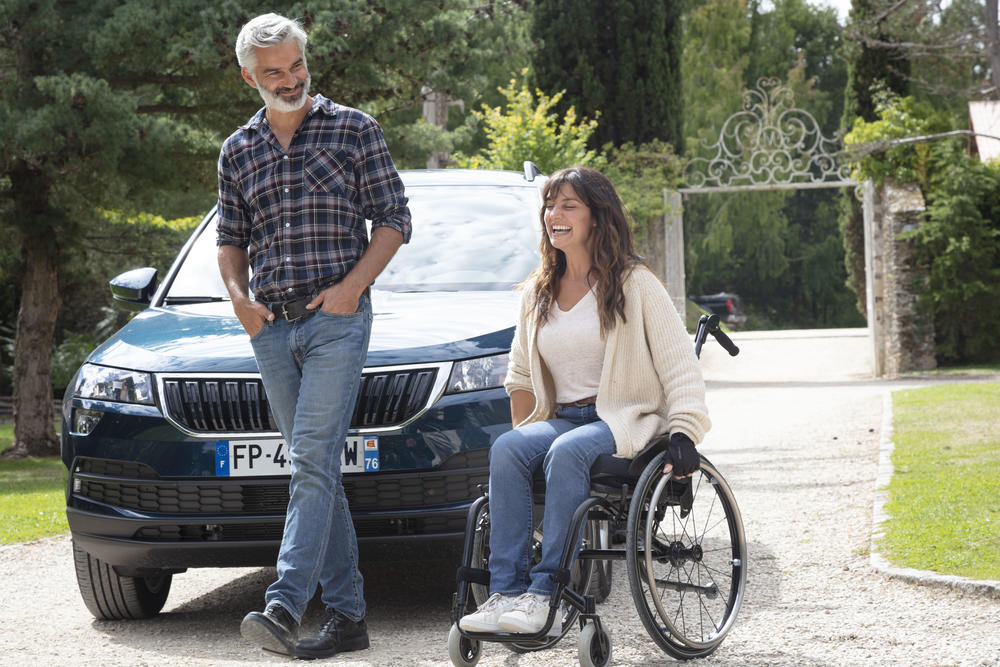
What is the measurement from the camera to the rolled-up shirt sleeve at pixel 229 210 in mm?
4535

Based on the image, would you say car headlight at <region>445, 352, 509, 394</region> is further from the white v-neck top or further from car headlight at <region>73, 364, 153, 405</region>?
car headlight at <region>73, 364, 153, 405</region>

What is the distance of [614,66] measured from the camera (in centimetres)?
2416

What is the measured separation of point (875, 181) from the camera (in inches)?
846

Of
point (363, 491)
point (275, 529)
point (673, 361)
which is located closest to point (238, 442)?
point (275, 529)

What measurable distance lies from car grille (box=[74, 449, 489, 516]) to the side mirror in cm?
138

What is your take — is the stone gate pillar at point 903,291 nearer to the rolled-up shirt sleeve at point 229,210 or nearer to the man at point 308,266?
the man at point 308,266

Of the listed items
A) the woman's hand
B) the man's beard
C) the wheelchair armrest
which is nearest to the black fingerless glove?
the woman's hand

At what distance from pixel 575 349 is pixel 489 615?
3.17 feet

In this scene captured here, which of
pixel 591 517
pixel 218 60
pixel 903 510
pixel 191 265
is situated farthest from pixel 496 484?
pixel 218 60

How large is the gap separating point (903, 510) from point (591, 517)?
3.54 meters

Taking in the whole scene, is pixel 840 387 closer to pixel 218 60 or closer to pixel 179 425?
pixel 218 60

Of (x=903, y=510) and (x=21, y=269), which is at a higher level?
(x=21, y=269)

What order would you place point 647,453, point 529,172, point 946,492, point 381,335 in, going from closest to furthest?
1. point 647,453
2. point 381,335
3. point 529,172
4. point 946,492

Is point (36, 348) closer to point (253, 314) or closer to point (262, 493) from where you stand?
point (262, 493)
